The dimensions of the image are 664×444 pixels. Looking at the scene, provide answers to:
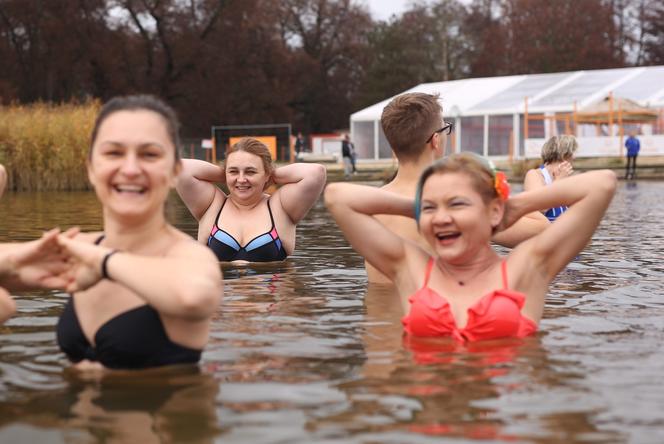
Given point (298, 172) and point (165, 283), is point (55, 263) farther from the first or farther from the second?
point (298, 172)

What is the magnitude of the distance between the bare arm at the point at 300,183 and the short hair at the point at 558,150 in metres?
2.42

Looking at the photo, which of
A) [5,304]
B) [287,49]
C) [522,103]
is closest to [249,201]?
[5,304]

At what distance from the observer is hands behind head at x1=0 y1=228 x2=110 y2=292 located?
3.99 m

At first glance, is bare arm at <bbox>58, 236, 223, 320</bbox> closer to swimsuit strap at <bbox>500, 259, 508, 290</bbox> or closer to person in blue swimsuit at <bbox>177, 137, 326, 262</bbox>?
swimsuit strap at <bbox>500, 259, 508, 290</bbox>

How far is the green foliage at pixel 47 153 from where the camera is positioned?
24.5m

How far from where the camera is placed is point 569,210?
16.9 feet

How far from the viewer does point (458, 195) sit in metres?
5.05

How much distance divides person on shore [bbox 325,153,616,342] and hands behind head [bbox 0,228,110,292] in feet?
5.37

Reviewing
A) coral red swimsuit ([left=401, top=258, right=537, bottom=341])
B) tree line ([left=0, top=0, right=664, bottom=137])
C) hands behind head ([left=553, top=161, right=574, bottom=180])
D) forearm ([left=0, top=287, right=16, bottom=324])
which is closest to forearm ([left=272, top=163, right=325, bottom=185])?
hands behind head ([left=553, top=161, right=574, bottom=180])

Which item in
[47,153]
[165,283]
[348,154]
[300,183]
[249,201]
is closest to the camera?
[165,283]

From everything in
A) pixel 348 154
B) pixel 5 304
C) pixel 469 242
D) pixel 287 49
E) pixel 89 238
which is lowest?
pixel 348 154

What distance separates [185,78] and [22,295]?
185 feet

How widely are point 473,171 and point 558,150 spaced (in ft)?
17.0

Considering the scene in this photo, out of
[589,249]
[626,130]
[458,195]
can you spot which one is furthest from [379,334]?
[626,130]
